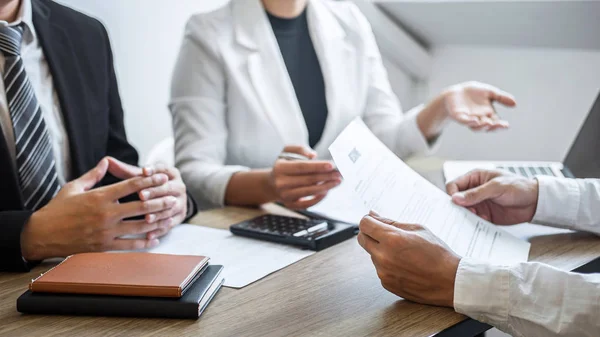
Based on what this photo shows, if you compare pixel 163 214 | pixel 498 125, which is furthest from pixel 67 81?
pixel 498 125

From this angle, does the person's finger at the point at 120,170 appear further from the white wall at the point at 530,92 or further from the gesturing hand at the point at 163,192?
the white wall at the point at 530,92

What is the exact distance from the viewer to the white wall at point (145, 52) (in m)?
2.28

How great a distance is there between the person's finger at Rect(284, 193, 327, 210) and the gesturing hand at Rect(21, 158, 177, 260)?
1.10 ft

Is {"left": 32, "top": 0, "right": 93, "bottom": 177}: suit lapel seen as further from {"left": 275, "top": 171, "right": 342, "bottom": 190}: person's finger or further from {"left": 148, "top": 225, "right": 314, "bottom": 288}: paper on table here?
{"left": 275, "top": 171, "right": 342, "bottom": 190}: person's finger

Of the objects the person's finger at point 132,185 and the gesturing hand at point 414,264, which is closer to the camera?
the gesturing hand at point 414,264

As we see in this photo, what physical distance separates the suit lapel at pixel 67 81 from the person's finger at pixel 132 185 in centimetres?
25

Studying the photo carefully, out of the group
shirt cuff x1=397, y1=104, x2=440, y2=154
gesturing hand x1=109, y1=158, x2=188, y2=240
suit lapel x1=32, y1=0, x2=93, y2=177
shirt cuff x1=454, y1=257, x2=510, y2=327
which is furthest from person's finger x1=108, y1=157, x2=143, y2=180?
shirt cuff x1=397, y1=104, x2=440, y2=154

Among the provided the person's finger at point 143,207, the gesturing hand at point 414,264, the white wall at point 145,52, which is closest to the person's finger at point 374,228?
the gesturing hand at point 414,264

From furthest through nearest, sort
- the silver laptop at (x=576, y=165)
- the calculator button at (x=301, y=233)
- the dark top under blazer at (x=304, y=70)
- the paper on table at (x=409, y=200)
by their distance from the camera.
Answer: the dark top under blazer at (x=304, y=70) < the silver laptop at (x=576, y=165) < the calculator button at (x=301, y=233) < the paper on table at (x=409, y=200)

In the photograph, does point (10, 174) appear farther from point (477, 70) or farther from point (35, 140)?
point (477, 70)

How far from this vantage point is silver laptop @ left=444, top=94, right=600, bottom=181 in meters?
1.62

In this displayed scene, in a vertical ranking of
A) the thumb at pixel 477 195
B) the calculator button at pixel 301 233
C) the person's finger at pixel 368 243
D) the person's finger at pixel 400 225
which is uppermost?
the person's finger at pixel 400 225

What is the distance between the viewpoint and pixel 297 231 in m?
1.28

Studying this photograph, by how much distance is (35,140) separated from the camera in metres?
1.37
